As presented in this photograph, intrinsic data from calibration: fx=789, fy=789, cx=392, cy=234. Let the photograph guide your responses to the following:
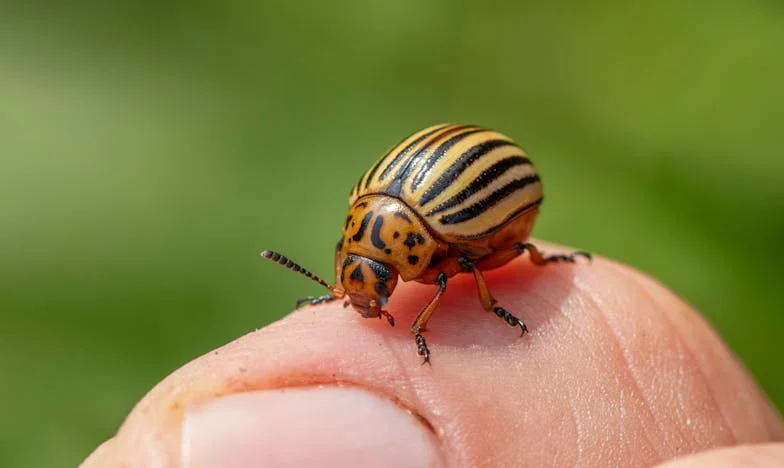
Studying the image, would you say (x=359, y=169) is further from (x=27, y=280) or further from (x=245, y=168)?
(x=27, y=280)

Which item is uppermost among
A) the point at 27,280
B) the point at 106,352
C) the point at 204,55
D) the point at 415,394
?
the point at 204,55

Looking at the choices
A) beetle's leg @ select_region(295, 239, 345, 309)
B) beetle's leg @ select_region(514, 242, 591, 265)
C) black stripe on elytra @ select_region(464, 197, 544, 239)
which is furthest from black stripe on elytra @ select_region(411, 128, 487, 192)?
beetle's leg @ select_region(514, 242, 591, 265)

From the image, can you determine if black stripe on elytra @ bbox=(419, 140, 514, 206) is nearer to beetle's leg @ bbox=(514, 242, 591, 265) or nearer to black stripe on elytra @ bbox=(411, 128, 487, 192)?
black stripe on elytra @ bbox=(411, 128, 487, 192)

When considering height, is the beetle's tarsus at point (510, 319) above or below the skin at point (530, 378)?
above

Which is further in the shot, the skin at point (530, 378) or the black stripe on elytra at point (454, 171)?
the black stripe on elytra at point (454, 171)

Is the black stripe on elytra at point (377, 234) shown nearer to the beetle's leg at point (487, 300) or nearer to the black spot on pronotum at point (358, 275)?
the black spot on pronotum at point (358, 275)

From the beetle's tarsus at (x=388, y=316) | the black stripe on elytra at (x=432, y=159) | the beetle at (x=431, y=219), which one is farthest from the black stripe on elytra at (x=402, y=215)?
the beetle's tarsus at (x=388, y=316)

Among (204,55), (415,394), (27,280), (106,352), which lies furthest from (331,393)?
(204,55)
